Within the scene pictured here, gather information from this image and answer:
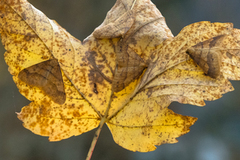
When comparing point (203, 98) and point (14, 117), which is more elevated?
point (203, 98)

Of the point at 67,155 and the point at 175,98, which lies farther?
the point at 67,155

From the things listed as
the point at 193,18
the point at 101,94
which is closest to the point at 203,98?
the point at 101,94

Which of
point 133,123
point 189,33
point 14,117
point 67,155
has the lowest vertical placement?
point 67,155

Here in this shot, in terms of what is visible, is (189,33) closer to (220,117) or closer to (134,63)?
(134,63)
